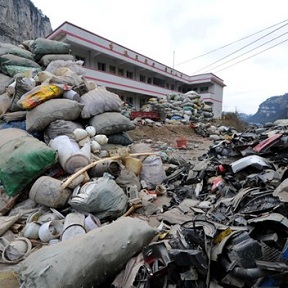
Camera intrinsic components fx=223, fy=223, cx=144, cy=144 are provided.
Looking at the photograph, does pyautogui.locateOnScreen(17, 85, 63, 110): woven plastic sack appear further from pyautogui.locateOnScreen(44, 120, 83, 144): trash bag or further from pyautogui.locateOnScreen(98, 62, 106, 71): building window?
pyautogui.locateOnScreen(98, 62, 106, 71): building window

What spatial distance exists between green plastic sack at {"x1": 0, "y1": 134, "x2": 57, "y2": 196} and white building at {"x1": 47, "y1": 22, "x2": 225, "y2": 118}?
1043 cm

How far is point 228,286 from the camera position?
1272mm

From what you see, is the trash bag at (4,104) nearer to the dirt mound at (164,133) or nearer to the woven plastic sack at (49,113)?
the woven plastic sack at (49,113)

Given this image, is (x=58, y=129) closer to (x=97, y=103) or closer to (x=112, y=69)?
(x=97, y=103)

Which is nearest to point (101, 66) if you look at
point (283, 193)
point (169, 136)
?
point (169, 136)

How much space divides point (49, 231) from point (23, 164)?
Answer: 2.56ft

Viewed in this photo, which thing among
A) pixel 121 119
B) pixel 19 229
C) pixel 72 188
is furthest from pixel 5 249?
pixel 121 119

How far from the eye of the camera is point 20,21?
89.1 ft

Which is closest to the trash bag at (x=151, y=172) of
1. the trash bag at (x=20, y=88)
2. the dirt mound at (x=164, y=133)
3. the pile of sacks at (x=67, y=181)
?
the pile of sacks at (x=67, y=181)

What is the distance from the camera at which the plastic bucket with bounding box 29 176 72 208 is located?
223 cm

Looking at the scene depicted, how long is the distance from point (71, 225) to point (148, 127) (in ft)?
24.5

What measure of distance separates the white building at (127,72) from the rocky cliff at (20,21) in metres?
15.2

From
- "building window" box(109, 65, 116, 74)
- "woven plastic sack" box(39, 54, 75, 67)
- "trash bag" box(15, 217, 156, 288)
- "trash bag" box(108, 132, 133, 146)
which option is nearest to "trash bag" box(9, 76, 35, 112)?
"woven plastic sack" box(39, 54, 75, 67)

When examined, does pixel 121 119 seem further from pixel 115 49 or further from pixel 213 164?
pixel 115 49
